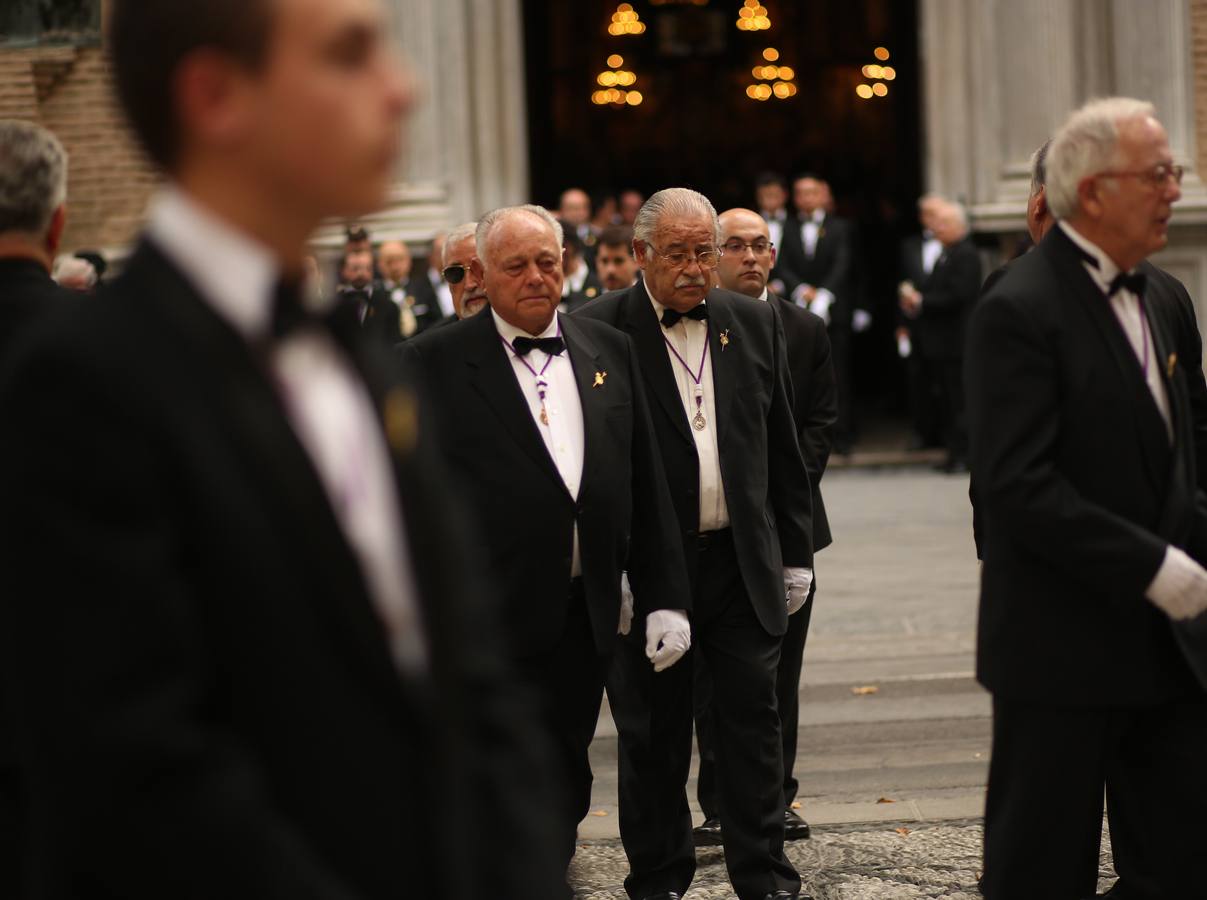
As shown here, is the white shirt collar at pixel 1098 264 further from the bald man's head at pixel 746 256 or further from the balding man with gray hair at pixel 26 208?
the bald man's head at pixel 746 256

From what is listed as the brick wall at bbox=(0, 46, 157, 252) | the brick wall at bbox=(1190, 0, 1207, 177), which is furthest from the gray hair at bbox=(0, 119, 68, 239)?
the brick wall at bbox=(1190, 0, 1207, 177)

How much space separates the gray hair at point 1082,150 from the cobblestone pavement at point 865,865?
235 centimetres

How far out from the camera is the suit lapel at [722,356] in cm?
598

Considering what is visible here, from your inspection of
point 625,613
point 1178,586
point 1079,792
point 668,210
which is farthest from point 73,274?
point 1178,586

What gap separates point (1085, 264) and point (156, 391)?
2.89 metres

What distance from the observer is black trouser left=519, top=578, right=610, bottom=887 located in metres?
5.38

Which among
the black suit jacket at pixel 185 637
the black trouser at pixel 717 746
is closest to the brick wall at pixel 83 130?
the black trouser at pixel 717 746

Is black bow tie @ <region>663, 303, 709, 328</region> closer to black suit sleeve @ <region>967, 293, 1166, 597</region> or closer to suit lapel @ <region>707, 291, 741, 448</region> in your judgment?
suit lapel @ <region>707, 291, 741, 448</region>

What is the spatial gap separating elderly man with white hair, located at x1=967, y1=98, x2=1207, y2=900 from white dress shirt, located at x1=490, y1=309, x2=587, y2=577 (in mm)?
1383

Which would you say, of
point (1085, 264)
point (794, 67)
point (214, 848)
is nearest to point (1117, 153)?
point (1085, 264)

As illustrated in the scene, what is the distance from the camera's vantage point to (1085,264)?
4.28 meters

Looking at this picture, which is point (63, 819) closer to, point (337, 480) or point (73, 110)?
point (337, 480)

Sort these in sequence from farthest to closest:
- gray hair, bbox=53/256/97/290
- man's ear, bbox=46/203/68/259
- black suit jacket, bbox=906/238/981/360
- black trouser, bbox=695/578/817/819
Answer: black suit jacket, bbox=906/238/981/360, gray hair, bbox=53/256/97/290, black trouser, bbox=695/578/817/819, man's ear, bbox=46/203/68/259

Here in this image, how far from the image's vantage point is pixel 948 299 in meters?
15.1
